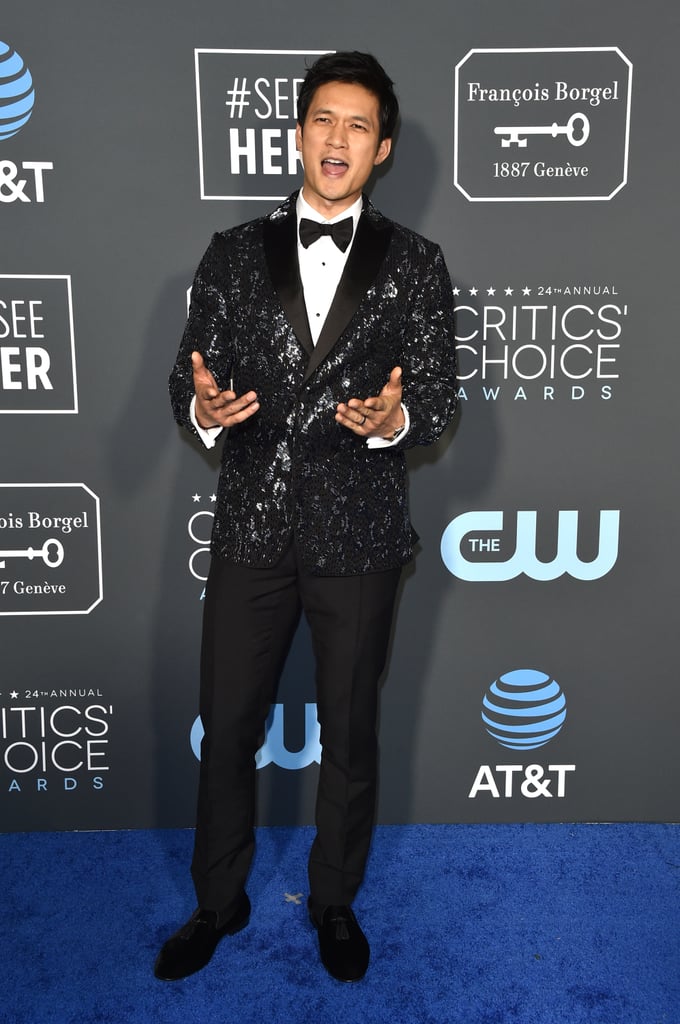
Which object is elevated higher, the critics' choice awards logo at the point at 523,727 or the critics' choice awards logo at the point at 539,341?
the critics' choice awards logo at the point at 539,341

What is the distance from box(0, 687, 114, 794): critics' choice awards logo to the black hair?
1.61 meters

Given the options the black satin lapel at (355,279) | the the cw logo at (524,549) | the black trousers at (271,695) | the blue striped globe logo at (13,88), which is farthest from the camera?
the the cw logo at (524,549)

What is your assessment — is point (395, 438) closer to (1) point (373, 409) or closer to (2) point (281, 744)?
(1) point (373, 409)

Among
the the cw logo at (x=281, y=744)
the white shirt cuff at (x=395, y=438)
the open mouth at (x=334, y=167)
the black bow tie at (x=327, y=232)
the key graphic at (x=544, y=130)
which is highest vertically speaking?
the key graphic at (x=544, y=130)

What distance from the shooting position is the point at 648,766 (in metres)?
2.72

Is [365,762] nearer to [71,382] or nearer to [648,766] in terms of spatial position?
[648,766]

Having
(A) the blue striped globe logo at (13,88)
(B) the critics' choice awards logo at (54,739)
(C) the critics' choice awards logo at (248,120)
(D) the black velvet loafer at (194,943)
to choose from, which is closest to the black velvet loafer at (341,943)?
(D) the black velvet loafer at (194,943)

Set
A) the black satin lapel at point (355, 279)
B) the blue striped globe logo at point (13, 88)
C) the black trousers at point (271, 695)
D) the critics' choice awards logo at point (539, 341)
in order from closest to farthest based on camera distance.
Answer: the black satin lapel at point (355, 279), the black trousers at point (271, 695), the blue striped globe logo at point (13, 88), the critics' choice awards logo at point (539, 341)

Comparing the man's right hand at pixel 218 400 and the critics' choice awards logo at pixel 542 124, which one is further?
the critics' choice awards logo at pixel 542 124

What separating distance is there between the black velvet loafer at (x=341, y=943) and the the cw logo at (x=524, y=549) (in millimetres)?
914

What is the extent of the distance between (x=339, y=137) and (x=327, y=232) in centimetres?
19

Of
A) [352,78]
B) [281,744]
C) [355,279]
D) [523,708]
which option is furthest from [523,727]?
[352,78]

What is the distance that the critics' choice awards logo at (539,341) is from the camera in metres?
2.46

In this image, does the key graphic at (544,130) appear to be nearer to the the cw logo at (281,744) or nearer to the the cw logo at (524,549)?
the the cw logo at (524,549)
